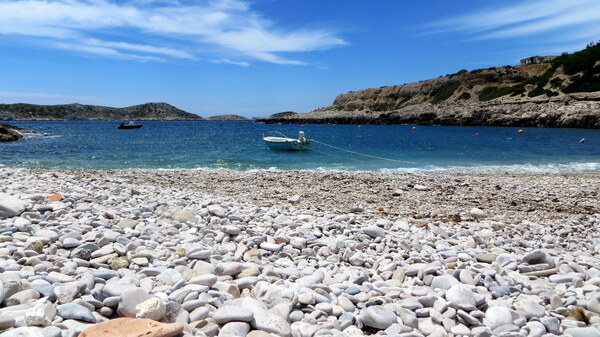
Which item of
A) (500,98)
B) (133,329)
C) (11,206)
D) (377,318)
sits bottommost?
(377,318)

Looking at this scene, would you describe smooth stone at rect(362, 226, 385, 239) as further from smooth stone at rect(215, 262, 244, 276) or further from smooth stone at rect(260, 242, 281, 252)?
smooth stone at rect(215, 262, 244, 276)

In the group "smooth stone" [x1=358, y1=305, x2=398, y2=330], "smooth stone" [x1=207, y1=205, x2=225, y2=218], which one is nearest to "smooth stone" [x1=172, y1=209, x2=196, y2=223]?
"smooth stone" [x1=207, y1=205, x2=225, y2=218]

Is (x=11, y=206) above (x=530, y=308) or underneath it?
above

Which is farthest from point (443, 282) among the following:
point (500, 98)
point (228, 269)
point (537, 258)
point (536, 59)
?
point (536, 59)

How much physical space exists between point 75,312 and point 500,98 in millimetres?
92540

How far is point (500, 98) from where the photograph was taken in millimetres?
83188

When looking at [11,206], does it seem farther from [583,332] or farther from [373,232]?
[583,332]

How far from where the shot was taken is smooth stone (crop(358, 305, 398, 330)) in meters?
3.32

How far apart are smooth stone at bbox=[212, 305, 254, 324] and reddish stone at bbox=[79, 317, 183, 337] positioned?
330 millimetres

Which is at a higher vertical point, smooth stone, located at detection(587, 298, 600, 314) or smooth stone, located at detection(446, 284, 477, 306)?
smooth stone, located at detection(446, 284, 477, 306)

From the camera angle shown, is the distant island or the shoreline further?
the distant island

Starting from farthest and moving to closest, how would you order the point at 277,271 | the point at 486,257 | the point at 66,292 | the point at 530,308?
the point at 486,257
the point at 277,271
the point at 530,308
the point at 66,292

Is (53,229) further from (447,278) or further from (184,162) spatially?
(184,162)

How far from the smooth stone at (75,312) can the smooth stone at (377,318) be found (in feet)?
6.91
